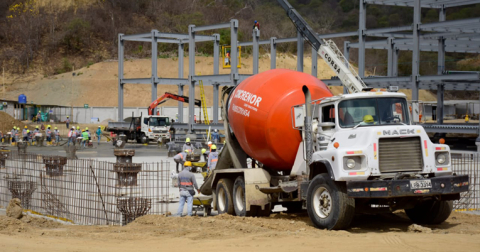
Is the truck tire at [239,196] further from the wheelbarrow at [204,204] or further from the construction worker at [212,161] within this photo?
the construction worker at [212,161]

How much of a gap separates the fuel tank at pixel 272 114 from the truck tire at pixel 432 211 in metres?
2.87

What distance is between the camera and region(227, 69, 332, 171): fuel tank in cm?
1359

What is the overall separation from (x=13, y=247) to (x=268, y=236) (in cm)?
435

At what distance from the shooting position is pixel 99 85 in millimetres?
88188

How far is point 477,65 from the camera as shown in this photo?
9725cm

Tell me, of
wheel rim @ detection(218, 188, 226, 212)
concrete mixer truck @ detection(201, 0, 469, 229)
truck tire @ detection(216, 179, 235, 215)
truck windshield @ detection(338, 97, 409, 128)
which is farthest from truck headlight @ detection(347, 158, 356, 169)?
wheel rim @ detection(218, 188, 226, 212)

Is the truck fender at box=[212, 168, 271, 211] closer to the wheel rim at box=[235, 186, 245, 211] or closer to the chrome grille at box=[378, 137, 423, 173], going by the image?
the wheel rim at box=[235, 186, 245, 211]

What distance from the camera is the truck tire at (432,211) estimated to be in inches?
497

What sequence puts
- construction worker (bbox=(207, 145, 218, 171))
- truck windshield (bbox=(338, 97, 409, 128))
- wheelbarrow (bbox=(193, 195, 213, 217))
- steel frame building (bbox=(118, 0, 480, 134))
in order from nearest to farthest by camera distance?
1. truck windshield (bbox=(338, 97, 409, 128))
2. wheelbarrow (bbox=(193, 195, 213, 217))
3. construction worker (bbox=(207, 145, 218, 171))
4. steel frame building (bbox=(118, 0, 480, 134))

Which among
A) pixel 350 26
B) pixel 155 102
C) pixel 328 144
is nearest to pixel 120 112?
pixel 155 102

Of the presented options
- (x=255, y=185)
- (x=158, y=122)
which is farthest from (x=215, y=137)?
(x=255, y=185)

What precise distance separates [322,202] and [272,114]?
2.51m

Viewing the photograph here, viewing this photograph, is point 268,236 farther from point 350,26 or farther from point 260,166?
point 350,26

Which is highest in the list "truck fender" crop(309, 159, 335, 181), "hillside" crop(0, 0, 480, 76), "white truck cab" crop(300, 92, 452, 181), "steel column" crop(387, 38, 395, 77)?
"hillside" crop(0, 0, 480, 76)
